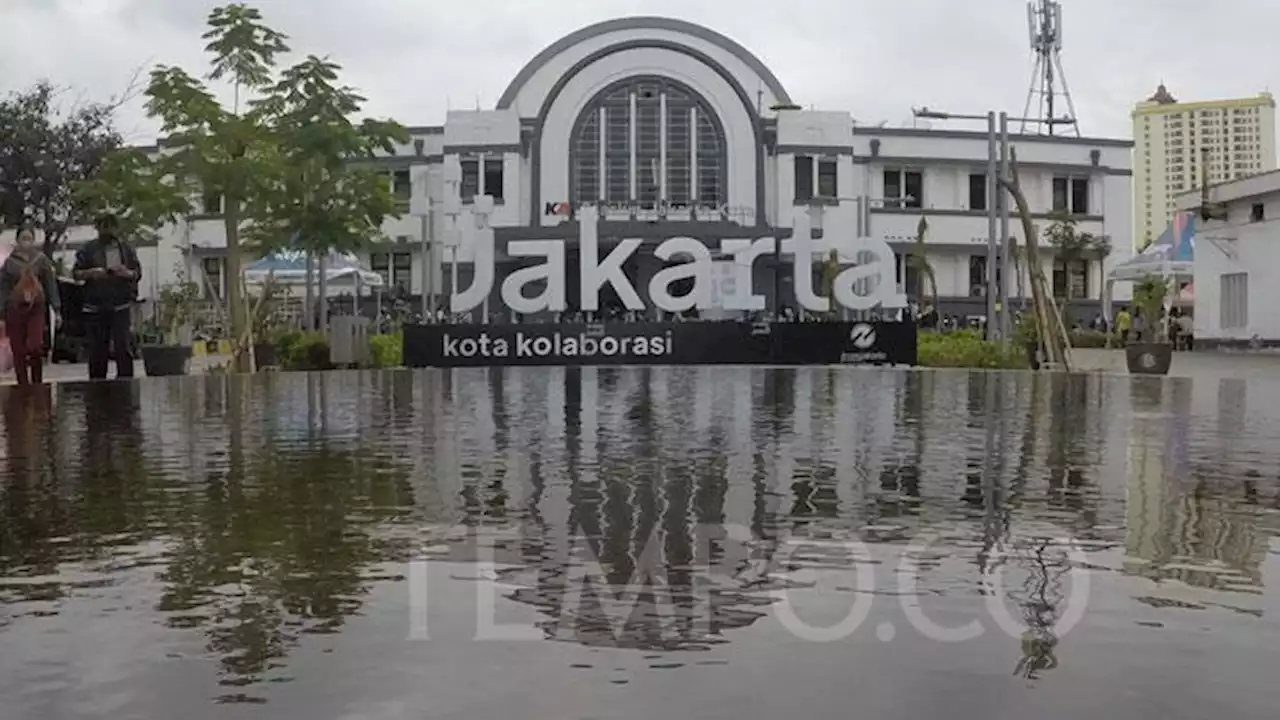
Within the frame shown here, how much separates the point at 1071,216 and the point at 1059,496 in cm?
5335

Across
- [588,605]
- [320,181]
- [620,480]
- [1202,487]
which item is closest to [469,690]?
[588,605]

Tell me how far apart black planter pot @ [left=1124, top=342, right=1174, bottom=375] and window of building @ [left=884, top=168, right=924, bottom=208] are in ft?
113

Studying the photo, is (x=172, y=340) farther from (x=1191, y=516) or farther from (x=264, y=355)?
(x=1191, y=516)

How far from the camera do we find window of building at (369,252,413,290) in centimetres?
5403

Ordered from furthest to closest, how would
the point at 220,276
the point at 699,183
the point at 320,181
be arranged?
the point at 220,276
the point at 699,183
the point at 320,181

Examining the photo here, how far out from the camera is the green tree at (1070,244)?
2130 inches

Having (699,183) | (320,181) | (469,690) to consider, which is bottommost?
(469,690)

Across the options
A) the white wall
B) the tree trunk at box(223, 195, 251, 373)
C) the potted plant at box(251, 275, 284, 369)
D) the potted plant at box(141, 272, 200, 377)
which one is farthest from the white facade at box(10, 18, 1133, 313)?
the tree trunk at box(223, 195, 251, 373)

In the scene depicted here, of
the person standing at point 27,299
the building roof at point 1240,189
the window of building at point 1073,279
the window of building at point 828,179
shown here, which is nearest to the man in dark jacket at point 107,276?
the person standing at point 27,299

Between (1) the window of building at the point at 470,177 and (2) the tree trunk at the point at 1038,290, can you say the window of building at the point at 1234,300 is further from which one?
(1) the window of building at the point at 470,177

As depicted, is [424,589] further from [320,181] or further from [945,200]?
[945,200]

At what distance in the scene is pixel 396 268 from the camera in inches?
2142

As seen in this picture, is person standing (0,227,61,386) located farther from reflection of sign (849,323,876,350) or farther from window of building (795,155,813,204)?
window of building (795,155,813,204)

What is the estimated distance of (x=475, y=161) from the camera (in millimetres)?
52062
